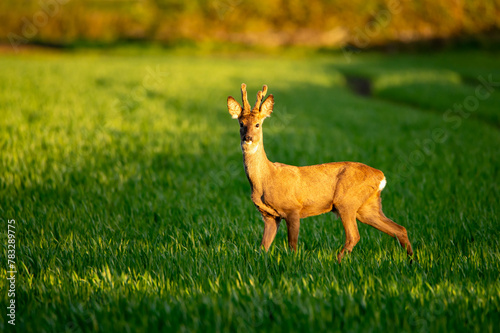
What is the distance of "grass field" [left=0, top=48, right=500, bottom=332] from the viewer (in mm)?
2965

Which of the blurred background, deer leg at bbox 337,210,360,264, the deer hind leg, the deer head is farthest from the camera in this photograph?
the blurred background

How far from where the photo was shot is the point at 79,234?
466cm

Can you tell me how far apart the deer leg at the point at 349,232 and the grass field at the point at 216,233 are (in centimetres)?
12

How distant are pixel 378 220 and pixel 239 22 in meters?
67.9

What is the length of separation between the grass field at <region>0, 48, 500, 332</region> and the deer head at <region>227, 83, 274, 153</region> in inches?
45.3

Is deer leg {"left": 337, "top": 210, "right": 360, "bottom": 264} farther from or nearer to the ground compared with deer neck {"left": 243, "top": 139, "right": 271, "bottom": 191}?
nearer to the ground

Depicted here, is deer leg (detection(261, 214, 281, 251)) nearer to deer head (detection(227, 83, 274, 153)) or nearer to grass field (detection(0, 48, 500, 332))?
grass field (detection(0, 48, 500, 332))

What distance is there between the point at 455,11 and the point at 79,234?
6552 cm

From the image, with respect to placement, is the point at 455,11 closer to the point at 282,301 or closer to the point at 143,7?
the point at 143,7

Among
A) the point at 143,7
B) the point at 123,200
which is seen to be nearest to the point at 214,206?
the point at 123,200

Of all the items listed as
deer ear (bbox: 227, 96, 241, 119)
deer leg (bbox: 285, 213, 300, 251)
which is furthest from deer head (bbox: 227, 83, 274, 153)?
deer leg (bbox: 285, 213, 300, 251)

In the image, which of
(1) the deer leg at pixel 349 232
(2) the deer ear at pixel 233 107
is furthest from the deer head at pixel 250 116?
(1) the deer leg at pixel 349 232

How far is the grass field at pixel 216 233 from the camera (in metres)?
2.96

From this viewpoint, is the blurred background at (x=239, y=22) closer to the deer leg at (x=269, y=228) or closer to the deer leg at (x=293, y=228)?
the deer leg at (x=269, y=228)
